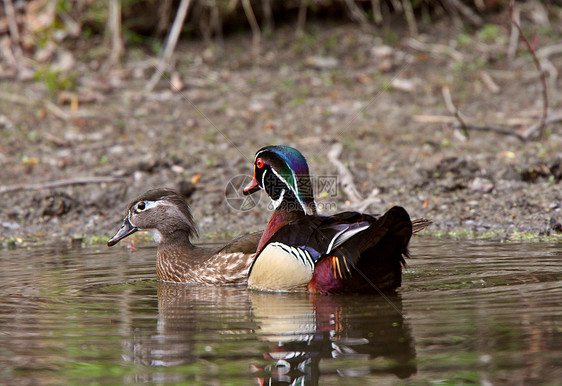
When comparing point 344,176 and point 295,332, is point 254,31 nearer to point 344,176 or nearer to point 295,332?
point 344,176

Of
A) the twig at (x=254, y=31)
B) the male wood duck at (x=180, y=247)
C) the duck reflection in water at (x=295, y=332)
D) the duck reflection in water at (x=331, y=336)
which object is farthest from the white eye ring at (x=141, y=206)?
the twig at (x=254, y=31)

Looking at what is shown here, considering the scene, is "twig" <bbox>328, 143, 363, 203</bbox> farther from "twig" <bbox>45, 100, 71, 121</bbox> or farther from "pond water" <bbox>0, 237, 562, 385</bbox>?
"twig" <bbox>45, 100, 71, 121</bbox>

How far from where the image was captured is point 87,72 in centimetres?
1122

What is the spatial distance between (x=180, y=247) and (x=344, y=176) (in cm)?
259

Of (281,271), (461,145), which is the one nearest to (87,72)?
(461,145)

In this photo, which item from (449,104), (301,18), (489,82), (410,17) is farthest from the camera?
(301,18)

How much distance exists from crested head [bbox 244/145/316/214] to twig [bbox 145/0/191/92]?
5.85 metres

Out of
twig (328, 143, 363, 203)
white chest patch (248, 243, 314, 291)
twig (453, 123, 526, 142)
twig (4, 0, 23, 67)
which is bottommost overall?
white chest patch (248, 243, 314, 291)

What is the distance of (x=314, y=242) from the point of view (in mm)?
4742

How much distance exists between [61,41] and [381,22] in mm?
4965

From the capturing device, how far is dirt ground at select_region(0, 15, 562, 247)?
770 centimetres

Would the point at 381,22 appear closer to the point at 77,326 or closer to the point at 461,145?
the point at 461,145

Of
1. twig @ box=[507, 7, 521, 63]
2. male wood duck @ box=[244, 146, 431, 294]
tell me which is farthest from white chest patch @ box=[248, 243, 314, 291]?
twig @ box=[507, 7, 521, 63]

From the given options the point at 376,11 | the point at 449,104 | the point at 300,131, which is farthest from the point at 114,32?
the point at 449,104
